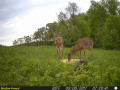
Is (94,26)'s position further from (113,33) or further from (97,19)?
(113,33)

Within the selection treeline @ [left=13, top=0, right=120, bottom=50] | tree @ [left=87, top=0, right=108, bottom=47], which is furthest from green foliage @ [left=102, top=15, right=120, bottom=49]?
tree @ [left=87, top=0, right=108, bottom=47]

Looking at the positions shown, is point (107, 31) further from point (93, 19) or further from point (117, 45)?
point (93, 19)

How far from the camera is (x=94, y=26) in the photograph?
4288cm

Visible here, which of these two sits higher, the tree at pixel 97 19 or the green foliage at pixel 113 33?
the tree at pixel 97 19

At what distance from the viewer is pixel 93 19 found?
43.8 m

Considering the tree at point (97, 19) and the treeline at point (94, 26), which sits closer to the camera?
the treeline at point (94, 26)

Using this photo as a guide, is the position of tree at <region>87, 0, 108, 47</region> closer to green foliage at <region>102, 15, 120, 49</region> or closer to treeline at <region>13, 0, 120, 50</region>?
treeline at <region>13, 0, 120, 50</region>

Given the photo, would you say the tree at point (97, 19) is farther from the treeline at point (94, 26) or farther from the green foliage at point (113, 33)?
the green foliage at point (113, 33)

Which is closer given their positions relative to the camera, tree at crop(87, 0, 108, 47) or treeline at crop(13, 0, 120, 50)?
treeline at crop(13, 0, 120, 50)

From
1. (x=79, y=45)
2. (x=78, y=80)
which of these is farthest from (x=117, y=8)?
(x=78, y=80)

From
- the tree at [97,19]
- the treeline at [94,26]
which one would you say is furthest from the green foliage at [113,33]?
the tree at [97,19]

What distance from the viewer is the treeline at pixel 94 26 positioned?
29.1m

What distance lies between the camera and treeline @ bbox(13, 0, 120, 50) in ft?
95.5

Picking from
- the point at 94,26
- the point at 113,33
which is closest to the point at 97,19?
the point at 94,26
